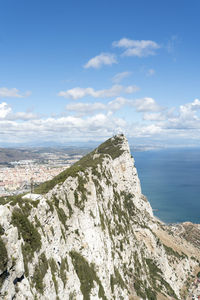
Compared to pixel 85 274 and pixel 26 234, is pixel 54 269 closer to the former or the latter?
pixel 26 234

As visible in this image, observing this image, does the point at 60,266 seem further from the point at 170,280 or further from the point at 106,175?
the point at 170,280

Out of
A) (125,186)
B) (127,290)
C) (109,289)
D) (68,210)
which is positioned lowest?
(127,290)

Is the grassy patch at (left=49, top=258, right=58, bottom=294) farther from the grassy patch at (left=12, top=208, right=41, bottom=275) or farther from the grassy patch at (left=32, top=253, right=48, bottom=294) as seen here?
the grassy patch at (left=12, top=208, right=41, bottom=275)

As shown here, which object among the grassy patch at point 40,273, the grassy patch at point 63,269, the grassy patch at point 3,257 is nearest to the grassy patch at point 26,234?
the grassy patch at point 40,273

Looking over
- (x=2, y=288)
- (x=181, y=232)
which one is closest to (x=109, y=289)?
(x=2, y=288)

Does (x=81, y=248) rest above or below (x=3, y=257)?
below

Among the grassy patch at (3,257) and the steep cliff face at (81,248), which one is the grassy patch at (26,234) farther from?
the grassy patch at (3,257)

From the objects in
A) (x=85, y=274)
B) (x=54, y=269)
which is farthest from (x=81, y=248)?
(x=54, y=269)

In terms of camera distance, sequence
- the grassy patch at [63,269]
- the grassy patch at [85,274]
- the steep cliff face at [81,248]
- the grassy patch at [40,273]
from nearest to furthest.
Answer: the steep cliff face at [81,248] → the grassy patch at [40,273] → the grassy patch at [63,269] → the grassy patch at [85,274]
